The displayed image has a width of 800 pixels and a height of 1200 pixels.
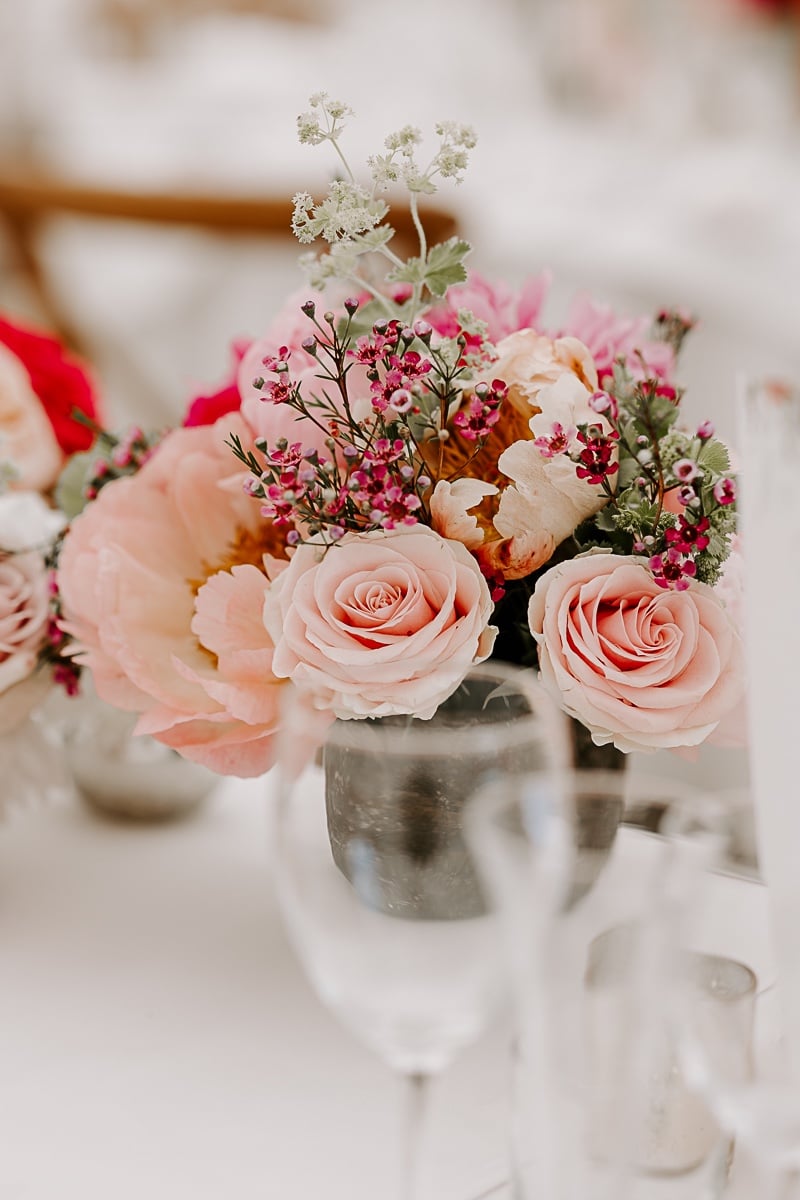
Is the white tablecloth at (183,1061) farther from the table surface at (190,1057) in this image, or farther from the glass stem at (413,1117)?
the glass stem at (413,1117)

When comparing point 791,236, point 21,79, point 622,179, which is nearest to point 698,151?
point 622,179

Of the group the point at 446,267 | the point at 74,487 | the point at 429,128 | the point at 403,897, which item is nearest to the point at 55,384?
the point at 74,487

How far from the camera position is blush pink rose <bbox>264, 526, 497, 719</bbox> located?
518 mm

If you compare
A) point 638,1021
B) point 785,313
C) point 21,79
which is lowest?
point 21,79

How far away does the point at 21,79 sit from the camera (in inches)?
145

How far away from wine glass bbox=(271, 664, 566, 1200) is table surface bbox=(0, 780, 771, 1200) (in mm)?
108

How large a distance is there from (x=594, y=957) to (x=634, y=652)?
0.15m

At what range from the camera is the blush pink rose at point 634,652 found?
0.53 meters

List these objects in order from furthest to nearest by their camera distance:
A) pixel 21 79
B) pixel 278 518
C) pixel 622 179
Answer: pixel 21 79, pixel 622 179, pixel 278 518

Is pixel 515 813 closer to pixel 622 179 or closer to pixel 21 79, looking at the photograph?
pixel 622 179

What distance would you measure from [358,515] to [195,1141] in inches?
11.4

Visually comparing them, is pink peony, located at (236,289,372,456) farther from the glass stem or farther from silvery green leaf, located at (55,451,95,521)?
the glass stem

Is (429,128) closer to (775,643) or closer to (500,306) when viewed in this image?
(500,306)

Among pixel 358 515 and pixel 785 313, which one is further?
pixel 785 313
